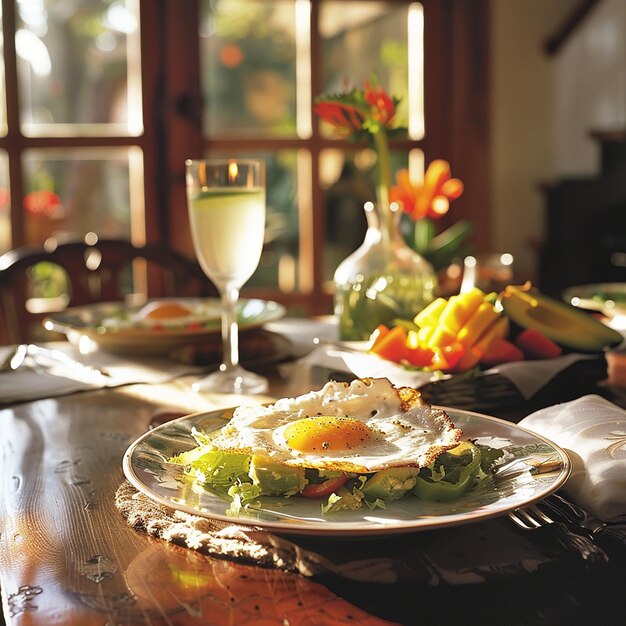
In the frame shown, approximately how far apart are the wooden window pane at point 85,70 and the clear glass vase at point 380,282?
6.52 feet

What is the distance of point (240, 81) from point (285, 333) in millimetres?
2028

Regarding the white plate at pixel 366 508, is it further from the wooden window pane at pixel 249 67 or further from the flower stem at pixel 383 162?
the wooden window pane at pixel 249 67

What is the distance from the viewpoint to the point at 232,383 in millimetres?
1248

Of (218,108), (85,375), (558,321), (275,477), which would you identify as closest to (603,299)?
(558,321)

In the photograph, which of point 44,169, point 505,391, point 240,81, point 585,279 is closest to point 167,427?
point 505,391

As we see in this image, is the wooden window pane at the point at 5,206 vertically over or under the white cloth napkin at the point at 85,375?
over

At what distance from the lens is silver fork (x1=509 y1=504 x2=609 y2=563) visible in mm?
653

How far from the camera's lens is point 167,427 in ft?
2.76

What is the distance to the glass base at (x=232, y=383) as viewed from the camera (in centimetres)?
123

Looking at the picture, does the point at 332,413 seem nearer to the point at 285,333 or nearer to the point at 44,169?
the point at 285,333

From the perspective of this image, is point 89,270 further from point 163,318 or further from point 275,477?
point 275,477

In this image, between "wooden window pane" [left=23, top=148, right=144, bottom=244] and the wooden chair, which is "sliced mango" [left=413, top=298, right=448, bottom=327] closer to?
the wooden chair

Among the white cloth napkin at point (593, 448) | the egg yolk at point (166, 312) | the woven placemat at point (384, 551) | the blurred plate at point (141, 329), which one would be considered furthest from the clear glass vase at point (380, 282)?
the woven placemat at point (384, 551)

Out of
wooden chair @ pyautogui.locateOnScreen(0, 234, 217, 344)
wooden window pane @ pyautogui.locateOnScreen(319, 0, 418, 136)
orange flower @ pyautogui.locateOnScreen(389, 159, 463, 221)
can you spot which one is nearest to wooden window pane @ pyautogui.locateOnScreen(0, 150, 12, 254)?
wooden chair @ pyautogui.locateOnScreen(0, 234, 217, 344)
